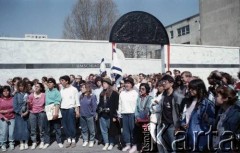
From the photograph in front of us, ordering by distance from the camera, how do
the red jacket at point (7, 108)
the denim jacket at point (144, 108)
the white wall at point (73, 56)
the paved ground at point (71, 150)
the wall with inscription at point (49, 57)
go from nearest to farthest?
the denim jacket at point (144, 108) → the paved ground at point (71, 150) → the red jacket at point (7, 108) → the wall with inscription at point (49, 57) → the white wall at point (73, 56)

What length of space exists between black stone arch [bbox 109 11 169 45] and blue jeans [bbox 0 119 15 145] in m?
5.30

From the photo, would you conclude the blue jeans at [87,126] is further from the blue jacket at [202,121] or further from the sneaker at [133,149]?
the blue jacket at [202,121]

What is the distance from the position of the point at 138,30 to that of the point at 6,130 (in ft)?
22.1

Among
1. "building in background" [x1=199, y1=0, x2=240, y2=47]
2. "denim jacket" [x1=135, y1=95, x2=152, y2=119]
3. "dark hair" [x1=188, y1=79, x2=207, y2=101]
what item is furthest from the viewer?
"building in background" [x1=199, y1=0, x2=240, y2=47]

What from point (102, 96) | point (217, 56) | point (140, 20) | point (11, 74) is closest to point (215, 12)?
point (217, 56)

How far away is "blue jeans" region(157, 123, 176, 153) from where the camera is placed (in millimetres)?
5012

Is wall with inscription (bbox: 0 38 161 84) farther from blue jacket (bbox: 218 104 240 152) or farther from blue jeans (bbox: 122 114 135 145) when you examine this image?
blue jacket (bbox: 218 104 240 152)

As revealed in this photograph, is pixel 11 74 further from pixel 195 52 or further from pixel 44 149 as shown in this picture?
pixel 195 52

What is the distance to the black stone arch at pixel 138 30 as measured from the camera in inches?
437

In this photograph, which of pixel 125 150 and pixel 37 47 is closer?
pixel 125 150

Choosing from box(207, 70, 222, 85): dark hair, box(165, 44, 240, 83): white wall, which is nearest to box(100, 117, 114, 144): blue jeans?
box(207, 70, 222, 85): dark hair

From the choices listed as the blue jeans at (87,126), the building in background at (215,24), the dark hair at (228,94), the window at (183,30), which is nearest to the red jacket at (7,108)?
the blue jeans at (87,126)

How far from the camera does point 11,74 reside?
14008 millimetres

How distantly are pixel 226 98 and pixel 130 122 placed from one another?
123 inches
